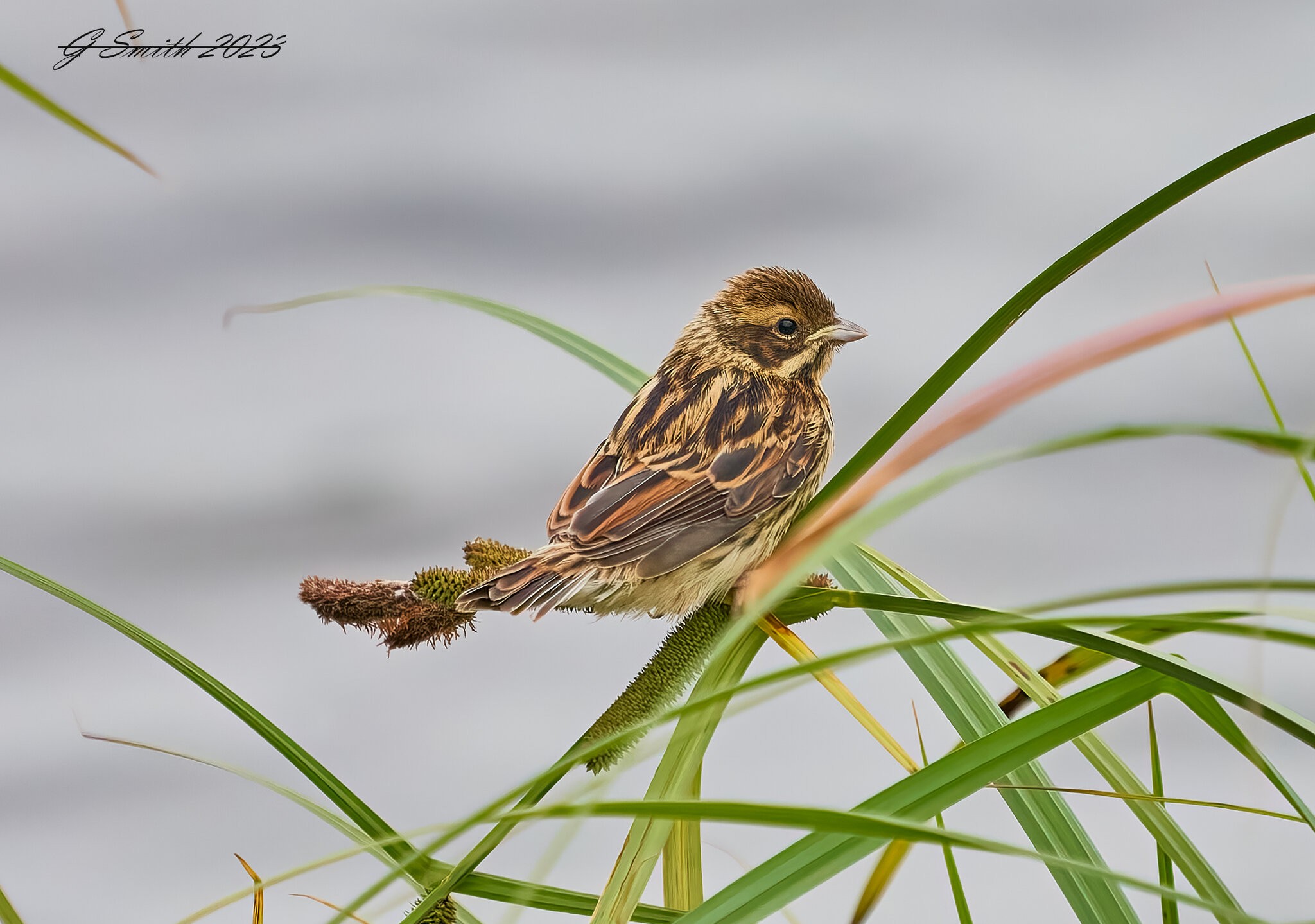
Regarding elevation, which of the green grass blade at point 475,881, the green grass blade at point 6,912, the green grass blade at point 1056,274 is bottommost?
the green grass blade at point 6,912

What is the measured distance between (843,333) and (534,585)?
2.12 feet

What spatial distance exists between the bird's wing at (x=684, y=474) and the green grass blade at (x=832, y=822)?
0.58 meters

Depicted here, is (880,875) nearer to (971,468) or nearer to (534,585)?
(534,585)

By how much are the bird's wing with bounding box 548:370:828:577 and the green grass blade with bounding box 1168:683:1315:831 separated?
1.76 ft

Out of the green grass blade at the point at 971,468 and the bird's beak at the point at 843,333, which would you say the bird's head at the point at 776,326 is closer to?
the bird's beak at the point at 843,333

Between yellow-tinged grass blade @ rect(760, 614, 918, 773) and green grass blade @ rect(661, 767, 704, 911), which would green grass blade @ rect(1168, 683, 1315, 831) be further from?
green grass blade @ rect(661, 767, 704, 911)

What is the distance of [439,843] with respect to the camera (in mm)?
560

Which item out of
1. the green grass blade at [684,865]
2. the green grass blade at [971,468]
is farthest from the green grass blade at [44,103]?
the green grass blade at [684,865]

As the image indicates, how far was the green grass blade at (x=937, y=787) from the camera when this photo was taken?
639 mm

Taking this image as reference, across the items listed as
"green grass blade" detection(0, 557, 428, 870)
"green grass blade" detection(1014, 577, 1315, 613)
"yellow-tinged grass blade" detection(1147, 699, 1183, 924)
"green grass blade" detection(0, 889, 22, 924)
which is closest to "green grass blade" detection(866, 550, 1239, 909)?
"yellow-tinged grass blade" detection(1147, 699, 1183, 924)

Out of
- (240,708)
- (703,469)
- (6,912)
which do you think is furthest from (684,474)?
(6,912)

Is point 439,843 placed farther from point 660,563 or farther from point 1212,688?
point 660,563

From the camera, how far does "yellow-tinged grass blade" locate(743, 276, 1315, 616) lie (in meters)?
0.49

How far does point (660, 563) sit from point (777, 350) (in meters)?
0.44
